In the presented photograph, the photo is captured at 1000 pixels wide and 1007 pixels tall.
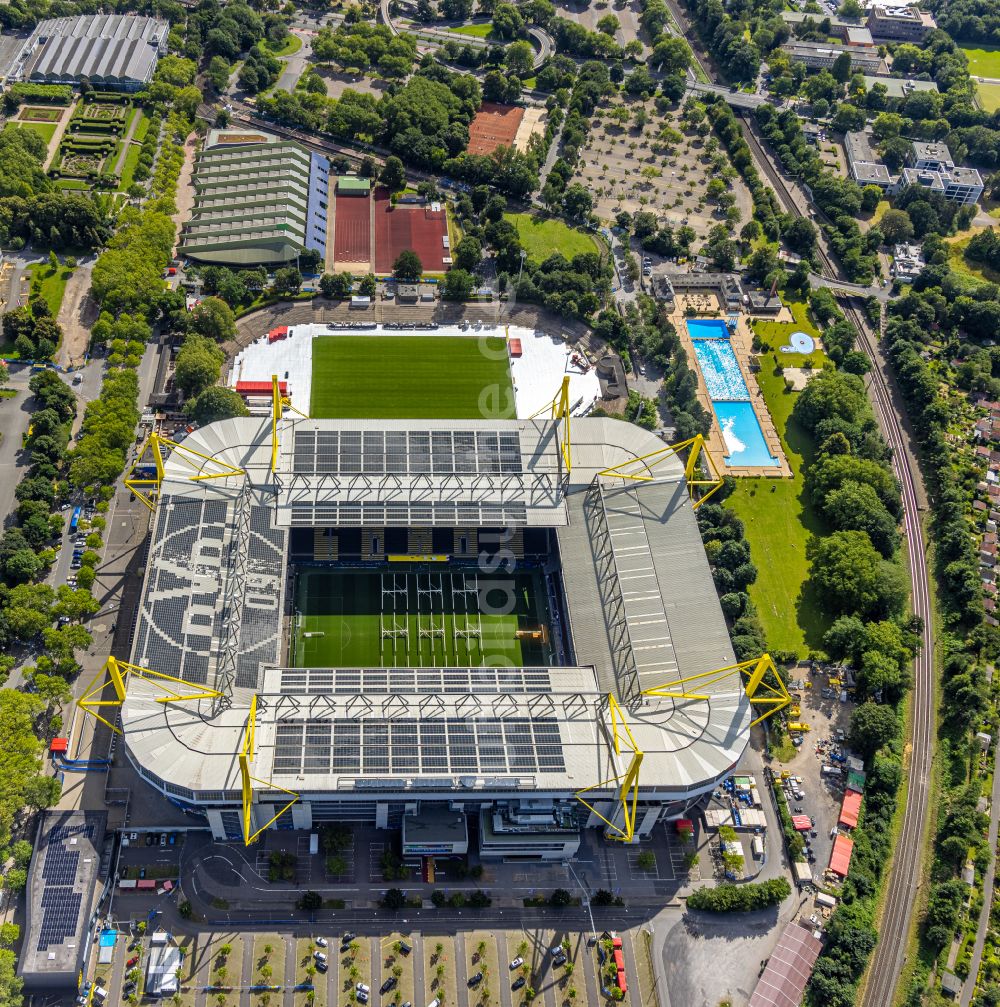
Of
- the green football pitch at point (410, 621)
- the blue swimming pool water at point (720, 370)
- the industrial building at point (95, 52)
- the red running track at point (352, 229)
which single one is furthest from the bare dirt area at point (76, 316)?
the blue swimming pool water at point (720, 370)

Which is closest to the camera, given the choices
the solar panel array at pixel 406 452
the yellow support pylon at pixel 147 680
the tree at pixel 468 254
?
the yellow support pylon at pixel 147 680

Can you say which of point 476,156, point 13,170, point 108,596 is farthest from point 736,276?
point 13,170

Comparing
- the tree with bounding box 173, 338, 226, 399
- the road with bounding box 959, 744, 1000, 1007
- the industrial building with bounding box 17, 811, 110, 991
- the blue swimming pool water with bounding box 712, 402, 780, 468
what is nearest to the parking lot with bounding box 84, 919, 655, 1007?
the industrial building with bounding box 17, 811, 110, 991

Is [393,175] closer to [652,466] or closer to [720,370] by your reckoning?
[720,370]

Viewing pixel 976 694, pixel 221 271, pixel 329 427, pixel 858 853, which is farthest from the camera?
pixel 221 271

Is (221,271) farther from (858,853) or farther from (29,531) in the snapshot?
(858,853)

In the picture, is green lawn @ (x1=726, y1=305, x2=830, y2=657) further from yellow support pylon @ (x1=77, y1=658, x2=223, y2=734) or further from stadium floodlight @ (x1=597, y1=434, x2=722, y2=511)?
yellow support pylon @ (x1=77, y1=658, x2=223, y2=734)

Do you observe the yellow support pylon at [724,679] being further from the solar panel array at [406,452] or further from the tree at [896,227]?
the tree at [896,227]
